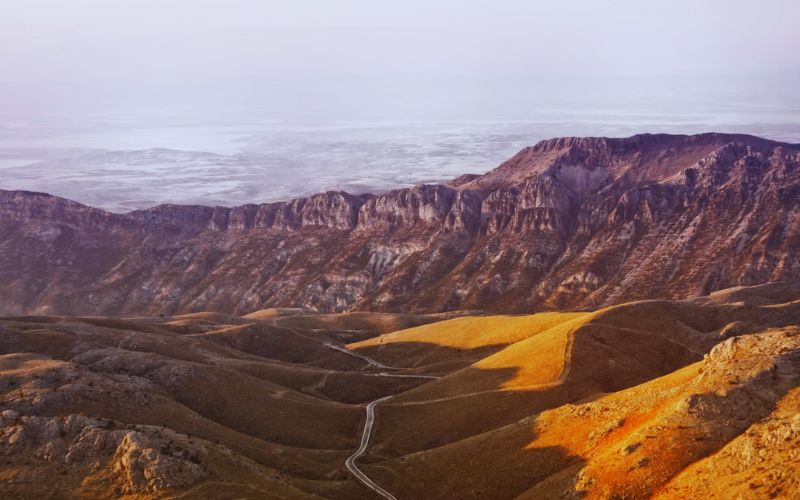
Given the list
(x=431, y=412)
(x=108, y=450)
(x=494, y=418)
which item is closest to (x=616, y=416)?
(x=494, y=418)

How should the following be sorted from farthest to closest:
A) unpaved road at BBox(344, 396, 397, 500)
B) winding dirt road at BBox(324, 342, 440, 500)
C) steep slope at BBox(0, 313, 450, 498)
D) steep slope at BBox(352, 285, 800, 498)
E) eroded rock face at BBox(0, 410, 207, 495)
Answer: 1. winding dirt road at BBox(324, 342, 440, 500)
2. unpaved road at BBox(344, 396, 397, 500)
3. steep slope at BBox(0, 313, 450, 498)
4. eroded rock face at BBox(0, 410, 207, 495)
5. steep slope at BBox(352, 285, 800, 498)

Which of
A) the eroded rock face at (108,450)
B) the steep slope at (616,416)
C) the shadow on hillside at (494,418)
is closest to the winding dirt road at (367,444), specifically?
the shadow on hillside at (494,418)

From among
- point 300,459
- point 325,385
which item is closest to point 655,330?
point 325,385

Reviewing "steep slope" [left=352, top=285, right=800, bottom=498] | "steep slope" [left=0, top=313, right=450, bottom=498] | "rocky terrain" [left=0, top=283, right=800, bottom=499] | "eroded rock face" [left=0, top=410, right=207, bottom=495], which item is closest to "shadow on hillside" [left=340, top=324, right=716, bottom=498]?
"steep slope" [left=352, top=285, right=800, bottom=498]

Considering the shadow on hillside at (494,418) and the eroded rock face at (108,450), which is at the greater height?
the eroded rock face at (108,450)

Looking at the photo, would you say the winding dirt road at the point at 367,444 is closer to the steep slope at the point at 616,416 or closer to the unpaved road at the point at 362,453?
the unpaved road at the point at 362,453

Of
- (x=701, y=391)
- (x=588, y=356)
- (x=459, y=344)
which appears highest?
(x=701, y=391)

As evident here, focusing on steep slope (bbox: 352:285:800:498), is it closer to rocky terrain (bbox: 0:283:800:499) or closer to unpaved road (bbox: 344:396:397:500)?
rocky terrain (bbox: 0:283:800:499)

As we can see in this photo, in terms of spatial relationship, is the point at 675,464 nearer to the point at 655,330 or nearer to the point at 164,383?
the point at 655,330
